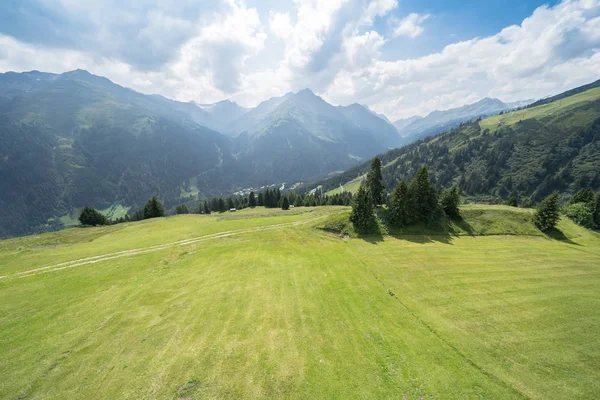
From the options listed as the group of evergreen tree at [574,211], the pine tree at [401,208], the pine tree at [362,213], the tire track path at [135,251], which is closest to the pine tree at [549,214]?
the group of evergreen tree at [574,211]

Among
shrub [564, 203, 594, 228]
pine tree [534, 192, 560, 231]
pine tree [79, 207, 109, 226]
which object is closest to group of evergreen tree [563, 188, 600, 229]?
shrub [564, 203, 594, 228]

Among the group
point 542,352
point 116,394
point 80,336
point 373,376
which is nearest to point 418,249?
point 542,352

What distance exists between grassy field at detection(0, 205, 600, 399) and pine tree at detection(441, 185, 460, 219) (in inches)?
646

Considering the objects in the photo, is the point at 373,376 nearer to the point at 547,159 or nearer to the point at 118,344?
the point at 118,344

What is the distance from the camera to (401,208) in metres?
50.4

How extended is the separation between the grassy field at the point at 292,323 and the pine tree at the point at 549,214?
15593 mm

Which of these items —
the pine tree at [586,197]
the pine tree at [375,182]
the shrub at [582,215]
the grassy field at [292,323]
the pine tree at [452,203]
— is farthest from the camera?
the pine tree at [586,197]

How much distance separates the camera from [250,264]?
3178 cm

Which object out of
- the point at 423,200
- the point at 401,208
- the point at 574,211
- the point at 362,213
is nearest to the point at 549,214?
the point at 574,211

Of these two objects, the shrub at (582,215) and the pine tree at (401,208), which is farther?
the shrub at (582,215)

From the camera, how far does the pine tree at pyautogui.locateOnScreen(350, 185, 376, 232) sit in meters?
48.2

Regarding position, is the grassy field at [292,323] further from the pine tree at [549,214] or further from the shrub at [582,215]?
the shrub at [582,215]

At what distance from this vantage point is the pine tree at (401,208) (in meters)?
50.2

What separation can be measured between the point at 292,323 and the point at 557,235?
223 feet
